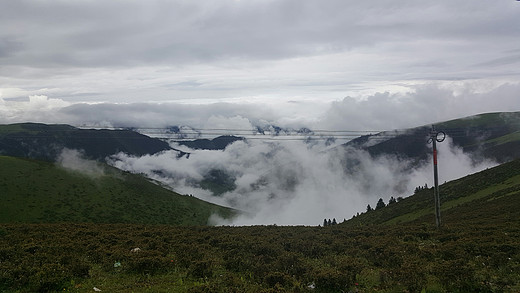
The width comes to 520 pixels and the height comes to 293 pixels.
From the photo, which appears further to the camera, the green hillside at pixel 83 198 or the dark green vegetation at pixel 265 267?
the green hillside at pixel 83 198

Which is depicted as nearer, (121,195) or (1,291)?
(1,291)

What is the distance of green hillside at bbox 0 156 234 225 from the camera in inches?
4038

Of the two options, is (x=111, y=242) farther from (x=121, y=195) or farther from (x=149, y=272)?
(x=121, y=195)

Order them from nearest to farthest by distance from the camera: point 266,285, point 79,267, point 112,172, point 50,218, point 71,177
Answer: point 266,285 < point 79,267 < point 50,218 < point 71,177 < point 112,172

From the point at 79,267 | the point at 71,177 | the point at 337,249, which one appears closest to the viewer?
the point at 79,267

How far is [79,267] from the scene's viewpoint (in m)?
15.0

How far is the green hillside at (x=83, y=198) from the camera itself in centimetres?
10256

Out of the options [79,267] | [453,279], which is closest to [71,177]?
[79,267]

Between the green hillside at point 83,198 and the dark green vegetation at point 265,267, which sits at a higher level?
the dark green vegetation at point 265,267

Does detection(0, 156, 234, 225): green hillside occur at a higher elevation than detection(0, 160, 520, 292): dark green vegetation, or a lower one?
lower

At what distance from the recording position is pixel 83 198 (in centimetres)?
12556

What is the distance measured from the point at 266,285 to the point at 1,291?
986cm

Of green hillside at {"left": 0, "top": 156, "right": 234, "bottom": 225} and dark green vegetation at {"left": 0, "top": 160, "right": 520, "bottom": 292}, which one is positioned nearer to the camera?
dark green vegetation at {"left": 0, "top": 160, "right": 520, "bottom": 292}

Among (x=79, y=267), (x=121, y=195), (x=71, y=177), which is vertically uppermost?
(x=79, y=267)
